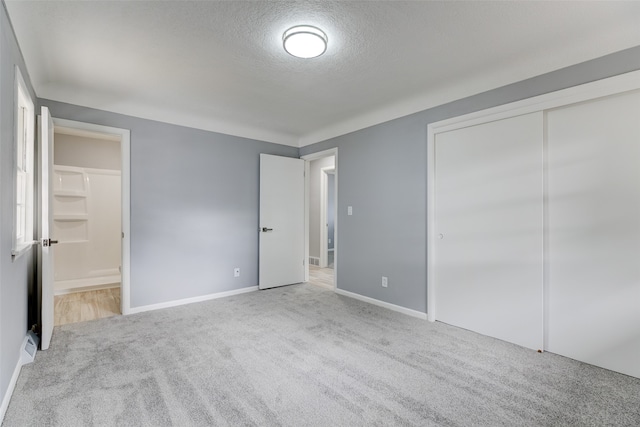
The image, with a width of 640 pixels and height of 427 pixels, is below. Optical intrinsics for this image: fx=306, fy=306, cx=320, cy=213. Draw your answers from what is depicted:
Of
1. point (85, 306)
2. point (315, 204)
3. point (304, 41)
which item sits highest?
point (304, 41)

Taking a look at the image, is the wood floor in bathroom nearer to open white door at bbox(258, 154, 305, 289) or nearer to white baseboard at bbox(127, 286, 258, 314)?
white baseboard at bbox(127, 286, 258, 314)

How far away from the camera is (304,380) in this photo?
2.02 meters

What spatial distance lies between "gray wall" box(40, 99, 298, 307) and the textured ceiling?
363 mm

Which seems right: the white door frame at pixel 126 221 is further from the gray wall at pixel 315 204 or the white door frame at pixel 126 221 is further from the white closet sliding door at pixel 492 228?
the gray wall at pixel 315 204

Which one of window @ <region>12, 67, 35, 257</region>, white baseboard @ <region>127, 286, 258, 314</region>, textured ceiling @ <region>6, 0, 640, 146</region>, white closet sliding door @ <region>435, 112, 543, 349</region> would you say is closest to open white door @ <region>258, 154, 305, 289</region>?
white baseboard @ <region>127, 286, 258, 314</region>

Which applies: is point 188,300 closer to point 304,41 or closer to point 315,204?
point 304,41

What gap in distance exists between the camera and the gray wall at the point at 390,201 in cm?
318

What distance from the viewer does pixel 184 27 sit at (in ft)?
6.62

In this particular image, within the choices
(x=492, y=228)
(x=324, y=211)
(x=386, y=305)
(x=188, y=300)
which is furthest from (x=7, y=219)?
(x=324, y=211)

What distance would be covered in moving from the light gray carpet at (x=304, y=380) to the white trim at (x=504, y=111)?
0.65 meters

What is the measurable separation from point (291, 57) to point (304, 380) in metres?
2.36

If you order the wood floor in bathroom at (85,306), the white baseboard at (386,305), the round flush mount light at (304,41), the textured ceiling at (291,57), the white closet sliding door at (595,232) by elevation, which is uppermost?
the textured ceiling at (291,57)

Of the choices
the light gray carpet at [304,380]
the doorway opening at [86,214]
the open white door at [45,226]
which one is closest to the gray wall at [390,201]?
the light gray carpet at [304,380]

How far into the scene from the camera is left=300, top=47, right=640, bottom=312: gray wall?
3184 millimetres
